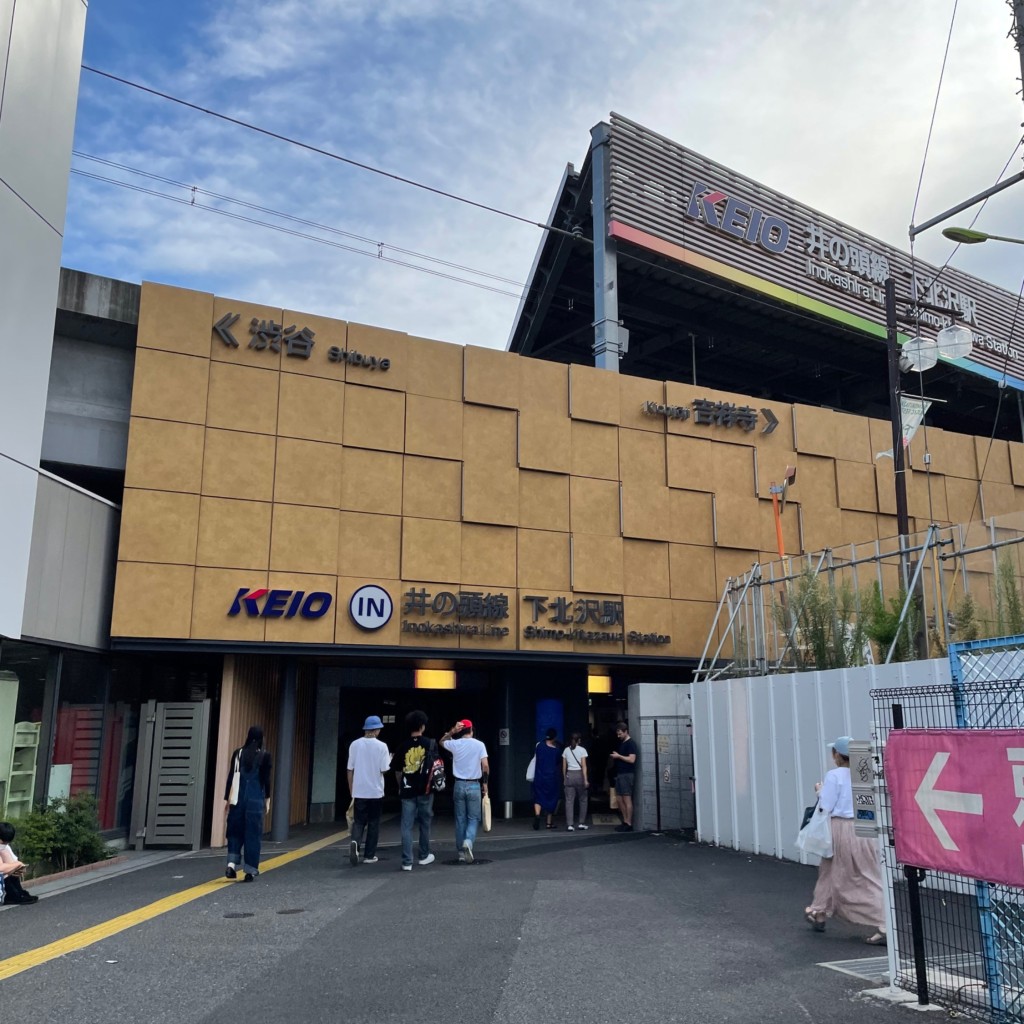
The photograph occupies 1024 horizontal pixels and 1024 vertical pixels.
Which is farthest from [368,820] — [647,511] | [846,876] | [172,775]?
[647,511]

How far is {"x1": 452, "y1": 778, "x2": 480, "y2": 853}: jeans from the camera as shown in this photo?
40.2ft

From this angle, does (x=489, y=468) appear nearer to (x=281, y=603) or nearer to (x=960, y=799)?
(x=281, y=603)

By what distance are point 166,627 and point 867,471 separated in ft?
52.2

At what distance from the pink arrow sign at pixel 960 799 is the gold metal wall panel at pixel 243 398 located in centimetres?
1234

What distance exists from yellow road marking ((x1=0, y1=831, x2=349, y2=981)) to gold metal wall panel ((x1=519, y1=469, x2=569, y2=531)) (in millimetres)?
8226

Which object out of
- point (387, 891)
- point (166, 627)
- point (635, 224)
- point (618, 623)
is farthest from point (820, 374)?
point (387, 891)

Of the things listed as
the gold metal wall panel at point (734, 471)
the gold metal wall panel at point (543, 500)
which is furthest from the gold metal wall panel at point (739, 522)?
the gold metal wall panel at point (543, 500)

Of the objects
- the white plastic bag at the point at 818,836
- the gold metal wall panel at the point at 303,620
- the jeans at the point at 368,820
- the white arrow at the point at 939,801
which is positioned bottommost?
the jeans at the point at 368,820

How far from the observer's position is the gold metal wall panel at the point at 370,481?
658 inches

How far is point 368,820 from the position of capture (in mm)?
12398

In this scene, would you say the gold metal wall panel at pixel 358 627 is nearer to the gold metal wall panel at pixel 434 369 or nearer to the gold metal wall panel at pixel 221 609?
the gold metal wall panel at pixel 221 609

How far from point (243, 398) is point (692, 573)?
30.9 ft

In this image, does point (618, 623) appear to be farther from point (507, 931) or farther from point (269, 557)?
point (507, 931)

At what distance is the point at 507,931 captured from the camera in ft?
26.2
